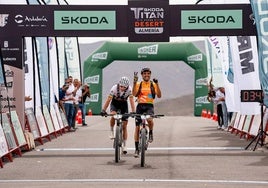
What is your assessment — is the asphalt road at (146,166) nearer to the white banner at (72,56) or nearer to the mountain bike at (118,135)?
the mountain bike at (118,135)

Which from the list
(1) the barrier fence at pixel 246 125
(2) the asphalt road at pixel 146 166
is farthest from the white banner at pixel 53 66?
(1) the barrier fence at pixel 246 125

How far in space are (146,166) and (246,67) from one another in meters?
6.86

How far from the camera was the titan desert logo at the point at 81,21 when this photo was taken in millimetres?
16328

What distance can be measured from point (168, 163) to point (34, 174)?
2768 mm

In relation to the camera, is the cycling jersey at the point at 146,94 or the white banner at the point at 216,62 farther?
the white banner at the point at 216,62

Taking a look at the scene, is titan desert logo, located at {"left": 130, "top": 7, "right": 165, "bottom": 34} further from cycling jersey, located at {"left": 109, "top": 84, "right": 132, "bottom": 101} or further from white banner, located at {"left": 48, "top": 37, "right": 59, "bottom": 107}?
white banner, located at {"left": 48, "top": 37, "right": 59, "bottom": 107}

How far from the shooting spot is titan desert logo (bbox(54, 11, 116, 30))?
53.6 ft

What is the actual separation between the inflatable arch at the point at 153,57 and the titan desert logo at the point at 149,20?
22544 mm

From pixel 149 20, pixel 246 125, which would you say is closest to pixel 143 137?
pixel 149 20

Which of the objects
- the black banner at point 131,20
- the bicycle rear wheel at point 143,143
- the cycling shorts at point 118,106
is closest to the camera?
the bicycle rear wheel at point 143,143

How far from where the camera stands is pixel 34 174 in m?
12.1

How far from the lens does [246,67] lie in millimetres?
18922

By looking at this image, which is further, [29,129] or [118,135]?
[29,129]

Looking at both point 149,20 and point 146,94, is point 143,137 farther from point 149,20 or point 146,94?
point 149,20
